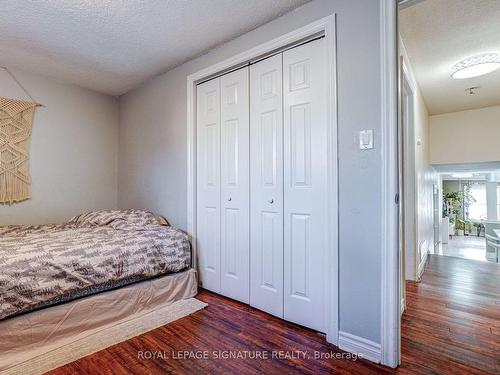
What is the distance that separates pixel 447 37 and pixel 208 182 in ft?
8.00

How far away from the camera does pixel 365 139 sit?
1.62m

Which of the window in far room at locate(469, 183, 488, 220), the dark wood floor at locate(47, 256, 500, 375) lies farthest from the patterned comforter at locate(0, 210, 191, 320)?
the window in far room at locate(469, 183, 488, 220)

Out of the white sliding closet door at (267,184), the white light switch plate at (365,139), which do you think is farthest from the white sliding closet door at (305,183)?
the white light switch plate at (365,139)

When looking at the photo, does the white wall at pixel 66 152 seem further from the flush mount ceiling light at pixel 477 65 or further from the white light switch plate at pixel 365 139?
the flush mount ceiling light at pixel 477 65

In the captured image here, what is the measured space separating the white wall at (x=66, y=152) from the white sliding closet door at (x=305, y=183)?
2.72 meters

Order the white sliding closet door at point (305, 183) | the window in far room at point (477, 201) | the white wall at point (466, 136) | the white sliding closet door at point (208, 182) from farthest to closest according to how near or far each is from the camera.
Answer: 1. the window in far room at point (477, 201)
2. the white wall at point (466, 136)
3. the white sliding closet door at point (208, 182)
4. the white sliding closet door at point (305, 183)

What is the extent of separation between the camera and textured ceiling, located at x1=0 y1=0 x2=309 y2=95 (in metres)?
1.90

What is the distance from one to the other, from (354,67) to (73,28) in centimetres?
214

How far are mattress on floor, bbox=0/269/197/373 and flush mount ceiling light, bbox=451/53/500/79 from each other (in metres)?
3.50

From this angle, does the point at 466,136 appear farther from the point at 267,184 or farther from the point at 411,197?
the point at 267,184

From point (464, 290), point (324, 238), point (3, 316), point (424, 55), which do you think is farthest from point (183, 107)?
point (464, 290)

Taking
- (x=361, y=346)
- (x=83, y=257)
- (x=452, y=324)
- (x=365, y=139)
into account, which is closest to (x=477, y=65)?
(x=365, y=139)

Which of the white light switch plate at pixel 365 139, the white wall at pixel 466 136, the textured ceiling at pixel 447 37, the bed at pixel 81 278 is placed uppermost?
the textured ceiling at pixel 447 37

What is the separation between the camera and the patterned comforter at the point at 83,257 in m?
1.61
